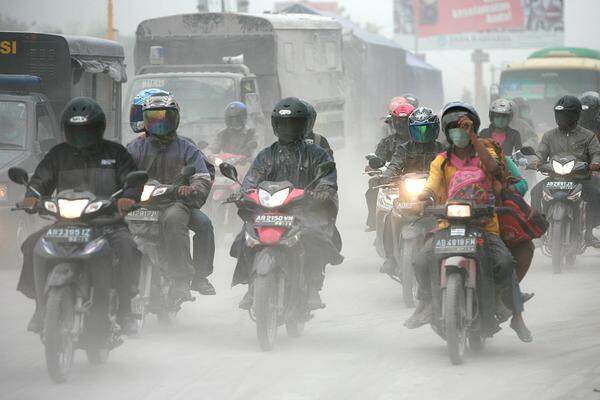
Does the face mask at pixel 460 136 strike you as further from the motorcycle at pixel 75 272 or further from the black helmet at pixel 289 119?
the motorcycle at pixel 75 272

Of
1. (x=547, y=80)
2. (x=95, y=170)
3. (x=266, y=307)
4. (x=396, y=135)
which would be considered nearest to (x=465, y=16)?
(x=547, y=80)

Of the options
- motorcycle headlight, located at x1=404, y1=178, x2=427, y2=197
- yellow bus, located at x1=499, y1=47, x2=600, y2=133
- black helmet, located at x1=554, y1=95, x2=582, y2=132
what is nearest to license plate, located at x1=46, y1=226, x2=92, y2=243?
motorcycle headlight, located at x1=404, y1=178, x2=427, y2=197

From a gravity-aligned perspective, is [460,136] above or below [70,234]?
above

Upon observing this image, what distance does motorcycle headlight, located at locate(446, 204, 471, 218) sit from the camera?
9.37 metres

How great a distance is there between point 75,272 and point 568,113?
7.92 m

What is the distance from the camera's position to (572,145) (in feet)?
50.8

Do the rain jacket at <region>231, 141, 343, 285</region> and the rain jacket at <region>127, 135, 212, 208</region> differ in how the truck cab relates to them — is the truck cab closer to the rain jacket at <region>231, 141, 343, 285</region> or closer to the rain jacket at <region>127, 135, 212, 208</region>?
the rain jacket at <region>127, 135, 212, 208</region>

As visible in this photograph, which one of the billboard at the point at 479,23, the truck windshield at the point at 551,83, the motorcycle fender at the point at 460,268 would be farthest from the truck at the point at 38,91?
the billboard at the point at 479,23

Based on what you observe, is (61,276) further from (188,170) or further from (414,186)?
(414,186)

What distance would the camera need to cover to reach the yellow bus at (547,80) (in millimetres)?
33844

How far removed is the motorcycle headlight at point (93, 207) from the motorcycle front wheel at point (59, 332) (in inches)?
19.4

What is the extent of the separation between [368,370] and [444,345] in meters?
1.25

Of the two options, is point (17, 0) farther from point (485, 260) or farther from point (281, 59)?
point (485, 260)

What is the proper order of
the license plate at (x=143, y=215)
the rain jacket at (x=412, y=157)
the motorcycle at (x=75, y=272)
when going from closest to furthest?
1. the motorcycle at (x=75, y=272)
2. the license plate at (x=143, y=215)
3. the rain jacket at (x=412, y=157)
